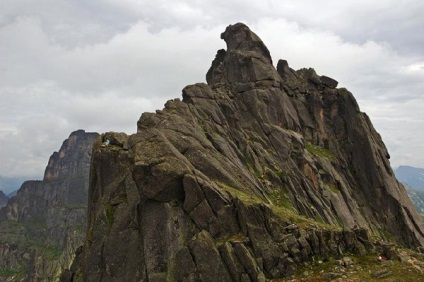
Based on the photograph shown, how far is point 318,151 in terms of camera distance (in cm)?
8856

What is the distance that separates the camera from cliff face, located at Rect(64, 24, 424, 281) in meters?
46.2

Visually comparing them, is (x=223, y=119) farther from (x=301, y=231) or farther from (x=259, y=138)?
(x=301, y=231)

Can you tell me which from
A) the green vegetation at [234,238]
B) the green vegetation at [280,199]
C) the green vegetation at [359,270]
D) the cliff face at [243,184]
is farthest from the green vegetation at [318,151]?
the green vegetation at [234,238]

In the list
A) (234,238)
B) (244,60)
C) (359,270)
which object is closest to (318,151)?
(244,60)

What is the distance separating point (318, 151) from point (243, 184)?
36.5 metres

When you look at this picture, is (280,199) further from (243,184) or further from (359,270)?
(359,270)

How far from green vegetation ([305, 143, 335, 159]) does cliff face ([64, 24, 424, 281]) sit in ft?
1.94

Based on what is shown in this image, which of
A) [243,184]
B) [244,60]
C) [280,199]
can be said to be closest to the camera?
[243,184]

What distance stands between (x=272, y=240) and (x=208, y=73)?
8693 centimetres

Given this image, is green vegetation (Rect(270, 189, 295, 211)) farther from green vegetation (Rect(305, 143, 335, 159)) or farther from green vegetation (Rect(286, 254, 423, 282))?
green vegetation (Rect(305, 143, 335, 159))

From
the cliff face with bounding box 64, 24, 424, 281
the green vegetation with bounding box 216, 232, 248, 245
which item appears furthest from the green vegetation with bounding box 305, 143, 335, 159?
the green vegetation with bounding box 216, 232, 248, 245

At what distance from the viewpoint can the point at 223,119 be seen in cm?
8044

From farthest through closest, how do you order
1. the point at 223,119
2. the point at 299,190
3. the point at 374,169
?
the point at 374,169, the point at 223,119, the point at 299,190

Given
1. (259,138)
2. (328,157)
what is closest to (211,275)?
(259,138)
